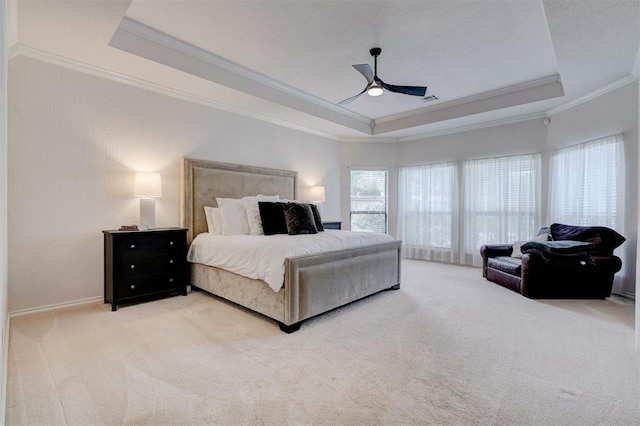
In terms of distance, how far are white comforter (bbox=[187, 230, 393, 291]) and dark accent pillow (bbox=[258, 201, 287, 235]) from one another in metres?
0.50

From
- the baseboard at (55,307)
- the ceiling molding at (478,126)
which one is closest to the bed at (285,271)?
the baseboard at (55,307)

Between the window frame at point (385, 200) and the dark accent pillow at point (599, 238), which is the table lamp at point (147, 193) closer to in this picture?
the window frame at point (385, 200)

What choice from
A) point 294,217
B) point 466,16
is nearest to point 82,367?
point 294,217

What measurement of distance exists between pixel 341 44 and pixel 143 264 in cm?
335

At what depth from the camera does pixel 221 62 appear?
3867 mm

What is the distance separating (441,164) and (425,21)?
12.3 feet

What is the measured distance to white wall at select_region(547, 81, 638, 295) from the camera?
382 cm

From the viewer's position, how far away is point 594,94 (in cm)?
426

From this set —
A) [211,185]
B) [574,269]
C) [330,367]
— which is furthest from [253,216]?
[574,269]

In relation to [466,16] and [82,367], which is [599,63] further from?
[82,367]

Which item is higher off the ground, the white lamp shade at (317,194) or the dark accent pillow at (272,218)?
the white lamp shade at (317,194)

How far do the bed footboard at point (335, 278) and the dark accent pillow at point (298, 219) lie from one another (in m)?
0.85

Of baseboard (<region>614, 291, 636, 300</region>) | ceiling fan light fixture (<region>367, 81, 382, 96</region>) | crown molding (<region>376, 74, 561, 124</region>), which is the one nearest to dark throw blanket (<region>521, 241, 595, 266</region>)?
baseboard (<region>614, 291, 636, 300</region>)

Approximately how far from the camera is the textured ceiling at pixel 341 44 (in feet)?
9.00
